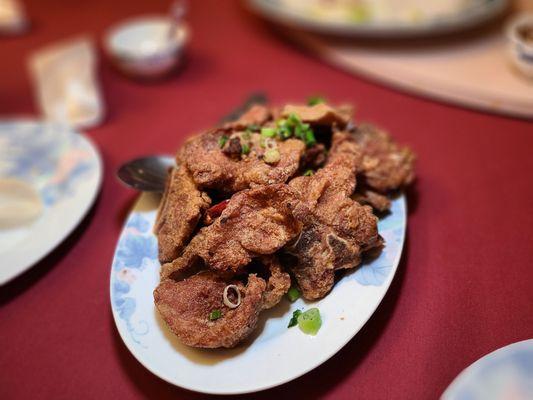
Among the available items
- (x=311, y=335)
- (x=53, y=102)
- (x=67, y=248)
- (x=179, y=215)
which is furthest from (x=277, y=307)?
(x=53, y=102)

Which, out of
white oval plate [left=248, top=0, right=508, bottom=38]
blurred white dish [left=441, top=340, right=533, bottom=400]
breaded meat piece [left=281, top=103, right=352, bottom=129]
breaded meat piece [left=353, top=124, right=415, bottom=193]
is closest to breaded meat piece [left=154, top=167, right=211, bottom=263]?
breaded meat piece [left=281, top=103, right=352, bottom=129]

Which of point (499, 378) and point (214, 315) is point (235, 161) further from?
point (499, 378)

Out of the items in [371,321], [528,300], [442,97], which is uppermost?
[442,97]

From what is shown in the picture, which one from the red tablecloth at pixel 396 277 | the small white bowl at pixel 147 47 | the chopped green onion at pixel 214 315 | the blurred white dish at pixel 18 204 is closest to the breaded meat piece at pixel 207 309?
the chopped green onion at pixel 214 315

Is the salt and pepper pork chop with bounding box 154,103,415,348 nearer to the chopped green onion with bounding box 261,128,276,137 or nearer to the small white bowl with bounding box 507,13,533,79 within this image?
the chopped green onion with bounding box 261,128,276,137

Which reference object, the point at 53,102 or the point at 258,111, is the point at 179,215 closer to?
the point at 258,111

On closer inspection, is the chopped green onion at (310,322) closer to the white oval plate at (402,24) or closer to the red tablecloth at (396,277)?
the red tablecloth at (396,277)
